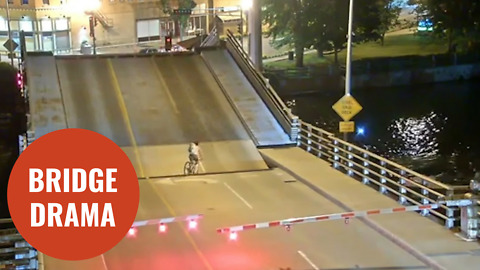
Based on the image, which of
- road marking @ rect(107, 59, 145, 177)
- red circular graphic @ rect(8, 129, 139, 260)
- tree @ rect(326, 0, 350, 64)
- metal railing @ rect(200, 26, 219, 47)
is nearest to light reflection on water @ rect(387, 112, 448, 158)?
metal railing @ rect(200, 26, 219, 47)

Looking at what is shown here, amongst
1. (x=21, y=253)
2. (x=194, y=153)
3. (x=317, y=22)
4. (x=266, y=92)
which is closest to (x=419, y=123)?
(x=317, y=22)

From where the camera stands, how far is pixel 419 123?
43.5m

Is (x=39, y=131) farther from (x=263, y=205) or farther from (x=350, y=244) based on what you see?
(x=350, y=244)

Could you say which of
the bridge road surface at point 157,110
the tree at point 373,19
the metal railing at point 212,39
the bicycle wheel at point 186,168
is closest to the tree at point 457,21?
the tree at point 373,19

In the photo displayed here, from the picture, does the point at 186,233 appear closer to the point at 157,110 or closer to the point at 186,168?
the point at 186,168

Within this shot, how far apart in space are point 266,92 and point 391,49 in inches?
1571

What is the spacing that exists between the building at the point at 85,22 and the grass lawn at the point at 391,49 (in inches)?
330

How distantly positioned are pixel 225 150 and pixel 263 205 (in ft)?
20.1

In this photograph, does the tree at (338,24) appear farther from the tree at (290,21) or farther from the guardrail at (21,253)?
the guardrail at (21,253)

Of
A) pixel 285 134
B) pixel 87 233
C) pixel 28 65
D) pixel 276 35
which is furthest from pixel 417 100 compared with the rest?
pixel 87 233

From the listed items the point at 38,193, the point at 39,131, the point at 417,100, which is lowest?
the point at 417,100

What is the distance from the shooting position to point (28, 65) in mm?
27906

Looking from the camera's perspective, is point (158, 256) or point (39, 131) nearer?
point (158, 256)

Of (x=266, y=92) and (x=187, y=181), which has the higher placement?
(x=266, y=92)
